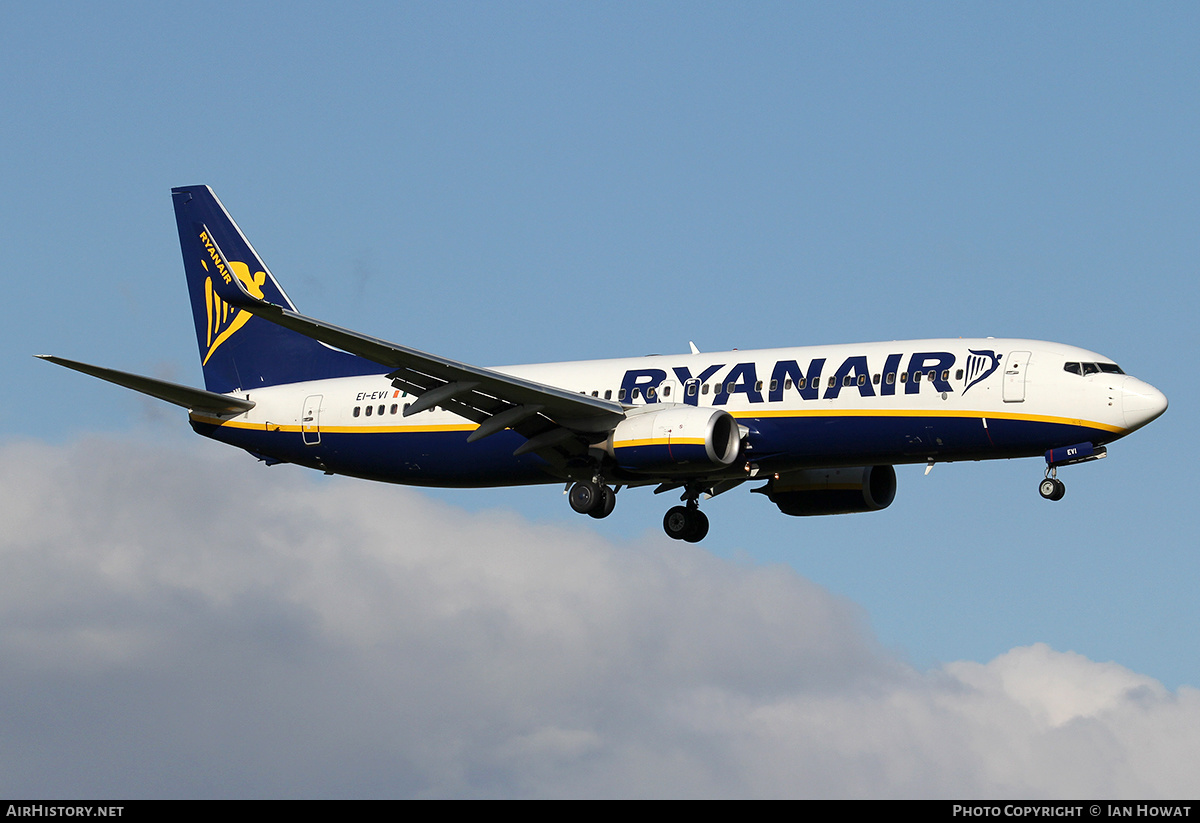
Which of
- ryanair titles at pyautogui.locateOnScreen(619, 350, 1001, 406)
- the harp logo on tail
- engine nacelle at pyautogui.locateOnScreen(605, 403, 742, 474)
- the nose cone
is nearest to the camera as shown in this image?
the nose cone

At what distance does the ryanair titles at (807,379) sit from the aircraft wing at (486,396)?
59.7 inches

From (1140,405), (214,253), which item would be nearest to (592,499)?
(1140,405)

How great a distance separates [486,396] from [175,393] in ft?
37.1

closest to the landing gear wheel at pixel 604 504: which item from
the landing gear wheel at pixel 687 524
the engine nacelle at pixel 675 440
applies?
the engine nacelle at pixel 675 440

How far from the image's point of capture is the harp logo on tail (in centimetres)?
5544

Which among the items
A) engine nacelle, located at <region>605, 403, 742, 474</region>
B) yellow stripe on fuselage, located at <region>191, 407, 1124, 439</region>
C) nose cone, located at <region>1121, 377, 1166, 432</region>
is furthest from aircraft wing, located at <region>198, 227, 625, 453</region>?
nose cone, located at <region>1121, 377, 1166, 432</region>

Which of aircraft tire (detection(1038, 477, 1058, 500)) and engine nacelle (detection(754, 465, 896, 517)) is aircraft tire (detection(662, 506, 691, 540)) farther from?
aircraft tire (detection(1038, 477, 1058, 500))

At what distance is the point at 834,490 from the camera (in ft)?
164

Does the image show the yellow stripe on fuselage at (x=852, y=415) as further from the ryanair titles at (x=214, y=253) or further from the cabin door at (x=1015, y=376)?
the ryanair titles at (x=214, y=253)

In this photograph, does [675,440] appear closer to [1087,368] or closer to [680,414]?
[680,414]

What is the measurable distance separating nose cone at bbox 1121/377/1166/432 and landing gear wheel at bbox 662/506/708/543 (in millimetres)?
13626

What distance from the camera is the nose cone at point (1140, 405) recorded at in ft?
136
